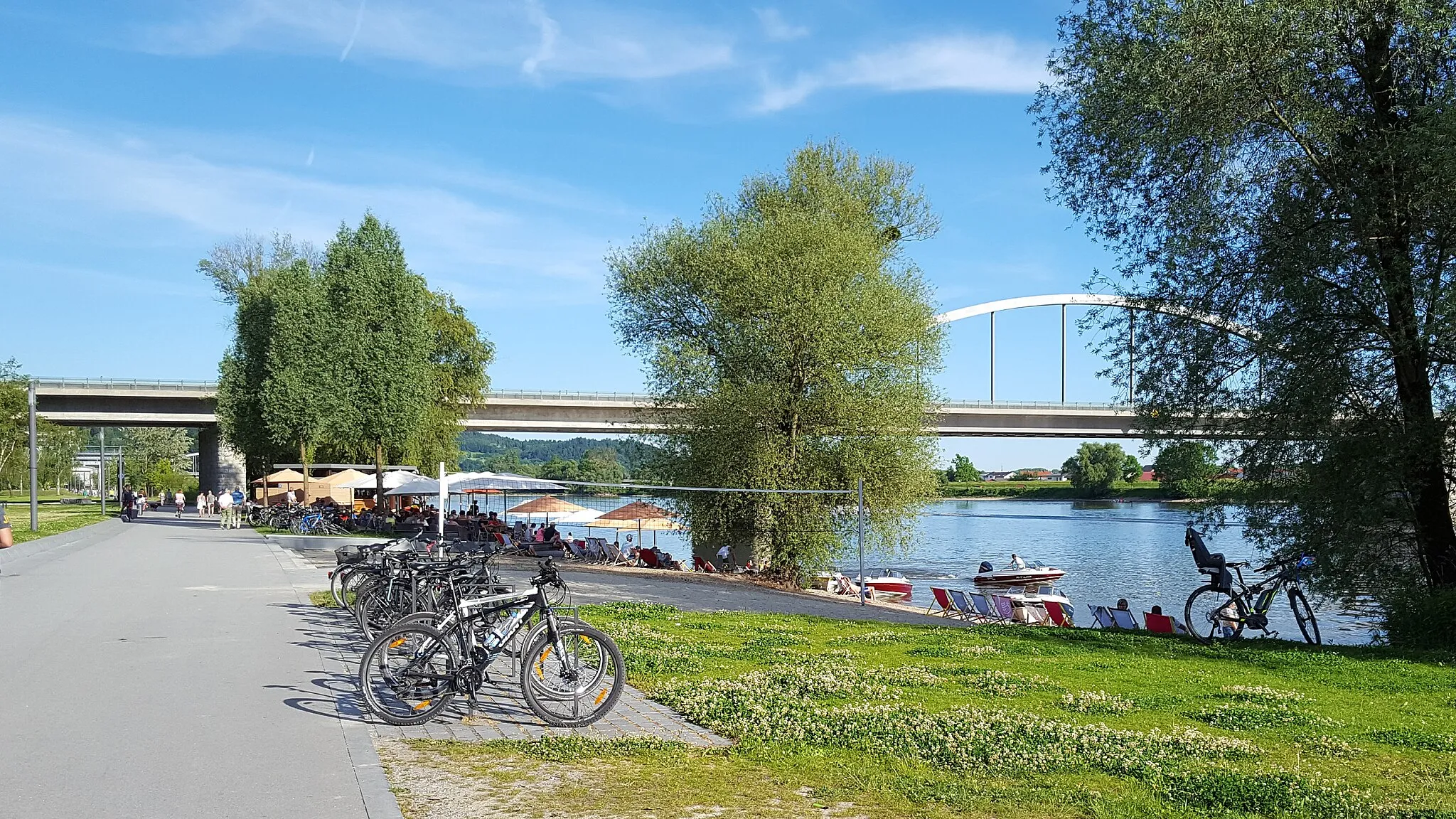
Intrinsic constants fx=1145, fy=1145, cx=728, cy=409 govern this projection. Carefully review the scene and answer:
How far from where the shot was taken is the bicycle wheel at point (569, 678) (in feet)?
25.9

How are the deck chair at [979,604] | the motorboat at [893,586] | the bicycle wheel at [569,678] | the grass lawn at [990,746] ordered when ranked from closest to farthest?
the grass lawn at [990,746] → the bicycle wheel at [569,678] → the deck chair at [979,604] → the motorboat at [893,586]

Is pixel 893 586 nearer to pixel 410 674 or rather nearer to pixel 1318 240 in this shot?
pixel 1318 240

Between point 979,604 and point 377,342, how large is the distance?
21179 millimetres

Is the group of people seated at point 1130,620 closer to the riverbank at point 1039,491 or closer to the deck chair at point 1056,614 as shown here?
the deck chair at point 1056,614

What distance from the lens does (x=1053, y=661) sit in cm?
1141

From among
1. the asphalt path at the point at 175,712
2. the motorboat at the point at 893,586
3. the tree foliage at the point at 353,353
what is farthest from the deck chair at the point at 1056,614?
the tree foliage at the point at 353,353

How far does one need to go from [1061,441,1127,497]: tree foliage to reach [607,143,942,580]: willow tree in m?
84.2

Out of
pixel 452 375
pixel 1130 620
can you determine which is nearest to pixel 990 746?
pixel 1130 620

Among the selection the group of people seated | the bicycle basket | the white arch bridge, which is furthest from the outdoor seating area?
the white arch bridge

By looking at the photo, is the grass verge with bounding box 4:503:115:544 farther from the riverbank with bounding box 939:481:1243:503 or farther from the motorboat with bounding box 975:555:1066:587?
the riverbank with bounding box 939:481:1243:503

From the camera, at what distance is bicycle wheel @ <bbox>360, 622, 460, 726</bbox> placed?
313 inches

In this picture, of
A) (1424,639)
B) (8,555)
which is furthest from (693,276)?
(1424,639)

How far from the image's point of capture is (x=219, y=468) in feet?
245

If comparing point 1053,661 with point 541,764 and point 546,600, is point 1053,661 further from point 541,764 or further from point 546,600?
point 541,764
